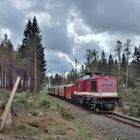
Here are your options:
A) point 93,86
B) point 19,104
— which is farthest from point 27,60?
point 19,104

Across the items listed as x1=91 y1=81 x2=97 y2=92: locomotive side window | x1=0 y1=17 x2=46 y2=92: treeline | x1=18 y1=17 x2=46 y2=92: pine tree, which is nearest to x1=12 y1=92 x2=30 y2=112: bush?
x1=91 y1=81 x2=97 y2=92: locomotive side window

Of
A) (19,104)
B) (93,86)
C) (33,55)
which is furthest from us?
(33,55)

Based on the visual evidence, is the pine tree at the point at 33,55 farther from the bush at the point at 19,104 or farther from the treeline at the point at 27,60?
the bush at the point at 19,104

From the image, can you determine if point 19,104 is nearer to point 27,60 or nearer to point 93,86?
point 93,86

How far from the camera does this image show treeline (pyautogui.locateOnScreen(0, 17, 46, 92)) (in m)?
85.4

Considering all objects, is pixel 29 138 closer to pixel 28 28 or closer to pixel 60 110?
pixel 60 110

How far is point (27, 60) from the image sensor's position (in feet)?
280

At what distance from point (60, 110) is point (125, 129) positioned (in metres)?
7.07

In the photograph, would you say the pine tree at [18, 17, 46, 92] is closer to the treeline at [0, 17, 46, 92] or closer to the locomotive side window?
the treeline at [0, 17, 46, 92]

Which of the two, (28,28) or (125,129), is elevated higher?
(28,28)

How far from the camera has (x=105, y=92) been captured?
34.8 meters

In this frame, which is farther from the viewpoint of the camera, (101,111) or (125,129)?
(101,111)

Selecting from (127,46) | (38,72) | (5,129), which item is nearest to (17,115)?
(5,129)

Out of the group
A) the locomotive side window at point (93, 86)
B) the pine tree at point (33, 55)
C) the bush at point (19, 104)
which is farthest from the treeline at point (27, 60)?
the bush at point (19, 104)
